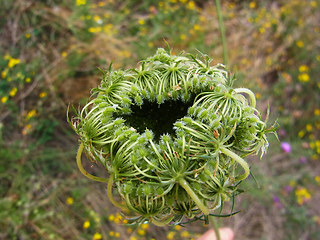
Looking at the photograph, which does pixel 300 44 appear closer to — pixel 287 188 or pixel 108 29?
pixel 287 188

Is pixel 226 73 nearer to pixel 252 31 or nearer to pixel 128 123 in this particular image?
pixel 128 123

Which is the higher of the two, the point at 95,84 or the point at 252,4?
the point at 252,4

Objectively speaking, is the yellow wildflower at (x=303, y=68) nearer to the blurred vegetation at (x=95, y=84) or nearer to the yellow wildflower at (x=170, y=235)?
the blurred vegetation at (x=95, y=84)

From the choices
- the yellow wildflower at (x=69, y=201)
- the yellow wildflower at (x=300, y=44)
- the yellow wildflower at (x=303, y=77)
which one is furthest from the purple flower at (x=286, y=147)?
the yellow wildflower at (x=69, y=201)

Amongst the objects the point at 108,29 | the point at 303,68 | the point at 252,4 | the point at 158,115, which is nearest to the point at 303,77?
the point at 303,68

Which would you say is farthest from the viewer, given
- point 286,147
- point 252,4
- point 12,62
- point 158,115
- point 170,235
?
point 252,4

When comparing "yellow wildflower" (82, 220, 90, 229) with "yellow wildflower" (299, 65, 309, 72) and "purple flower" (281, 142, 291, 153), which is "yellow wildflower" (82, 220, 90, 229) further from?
"yellow wildflower" (299, 65, 309, 72)
